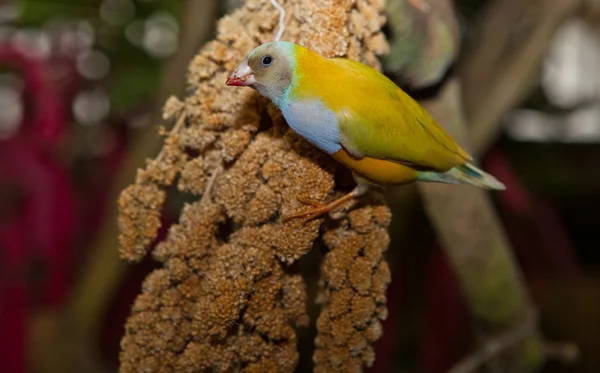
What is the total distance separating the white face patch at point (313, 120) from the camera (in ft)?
1.30

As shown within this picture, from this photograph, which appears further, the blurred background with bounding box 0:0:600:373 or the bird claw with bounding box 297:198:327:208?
the blurred background with bounding box 0:0:600:373

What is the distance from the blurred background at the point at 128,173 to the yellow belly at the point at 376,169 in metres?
0.28

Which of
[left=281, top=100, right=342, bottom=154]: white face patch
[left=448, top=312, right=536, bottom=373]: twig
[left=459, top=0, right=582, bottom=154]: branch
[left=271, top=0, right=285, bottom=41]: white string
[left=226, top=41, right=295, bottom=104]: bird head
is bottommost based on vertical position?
[left=448, top=312, right=536, bottom=373]: twig

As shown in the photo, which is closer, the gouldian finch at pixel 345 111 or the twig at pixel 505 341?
the gouldian finch at pixel 345 111

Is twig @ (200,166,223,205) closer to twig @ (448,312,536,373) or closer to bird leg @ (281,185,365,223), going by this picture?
bird leg @ (281,185,365,223)

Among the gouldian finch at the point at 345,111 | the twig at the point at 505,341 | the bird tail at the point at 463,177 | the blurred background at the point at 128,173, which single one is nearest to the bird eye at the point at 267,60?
the gouldian finch at the point at 345,111

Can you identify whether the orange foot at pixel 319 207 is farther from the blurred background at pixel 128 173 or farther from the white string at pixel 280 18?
the blurred background at pixel 128 173

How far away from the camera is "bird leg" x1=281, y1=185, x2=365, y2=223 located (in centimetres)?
40

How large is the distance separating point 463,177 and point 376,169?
0.09 metres

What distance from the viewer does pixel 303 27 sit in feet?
1.48

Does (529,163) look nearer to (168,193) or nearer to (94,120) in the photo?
(94,120)

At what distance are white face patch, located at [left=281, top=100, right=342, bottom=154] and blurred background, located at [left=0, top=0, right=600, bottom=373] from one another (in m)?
0.33

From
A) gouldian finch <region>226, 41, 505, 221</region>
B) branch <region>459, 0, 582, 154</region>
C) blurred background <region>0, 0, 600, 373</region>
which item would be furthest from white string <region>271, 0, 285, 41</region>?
branch <region>459, 0, 582, 154</region>

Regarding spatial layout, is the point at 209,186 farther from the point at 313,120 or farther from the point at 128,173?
the point at 128,173
